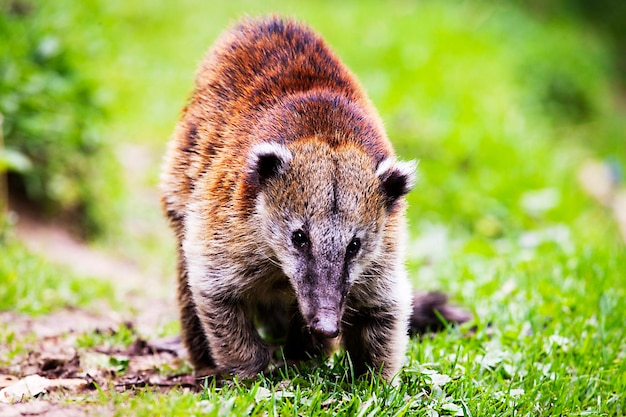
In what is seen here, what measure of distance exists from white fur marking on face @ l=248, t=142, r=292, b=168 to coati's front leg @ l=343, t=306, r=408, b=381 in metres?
0.99

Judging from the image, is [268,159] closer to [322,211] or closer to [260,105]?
[322,211]

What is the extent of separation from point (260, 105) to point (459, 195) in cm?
505

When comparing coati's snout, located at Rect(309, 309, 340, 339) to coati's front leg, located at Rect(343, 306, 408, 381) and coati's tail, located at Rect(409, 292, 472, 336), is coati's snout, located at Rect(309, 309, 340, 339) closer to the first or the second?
coati's front leg, located at Rect(343, 306, 408, 381)

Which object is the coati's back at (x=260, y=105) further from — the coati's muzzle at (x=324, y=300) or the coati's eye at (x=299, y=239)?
the coati's muzzle at (x=324, y=300)

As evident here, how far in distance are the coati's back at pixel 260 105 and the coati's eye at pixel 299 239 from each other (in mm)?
420

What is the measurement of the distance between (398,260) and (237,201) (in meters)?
0.99

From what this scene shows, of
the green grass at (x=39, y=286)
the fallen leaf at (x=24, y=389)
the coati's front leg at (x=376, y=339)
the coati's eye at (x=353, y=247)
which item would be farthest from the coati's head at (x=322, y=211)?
the green grass at (x=39, y=286)

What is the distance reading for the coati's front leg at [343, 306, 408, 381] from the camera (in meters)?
4.34

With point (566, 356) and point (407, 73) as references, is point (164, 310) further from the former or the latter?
point (407, 73)

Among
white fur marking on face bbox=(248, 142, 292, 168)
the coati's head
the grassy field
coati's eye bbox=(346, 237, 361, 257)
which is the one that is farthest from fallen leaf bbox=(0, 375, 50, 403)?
coati's eye bbox=(346, 237, 361, 257)

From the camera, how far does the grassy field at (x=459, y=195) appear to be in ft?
14.0

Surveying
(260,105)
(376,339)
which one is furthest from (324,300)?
(260,105)

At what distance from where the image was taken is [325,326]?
3.70m

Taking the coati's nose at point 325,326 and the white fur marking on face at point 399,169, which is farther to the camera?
Result: the white fur marking on face at point 399,169
